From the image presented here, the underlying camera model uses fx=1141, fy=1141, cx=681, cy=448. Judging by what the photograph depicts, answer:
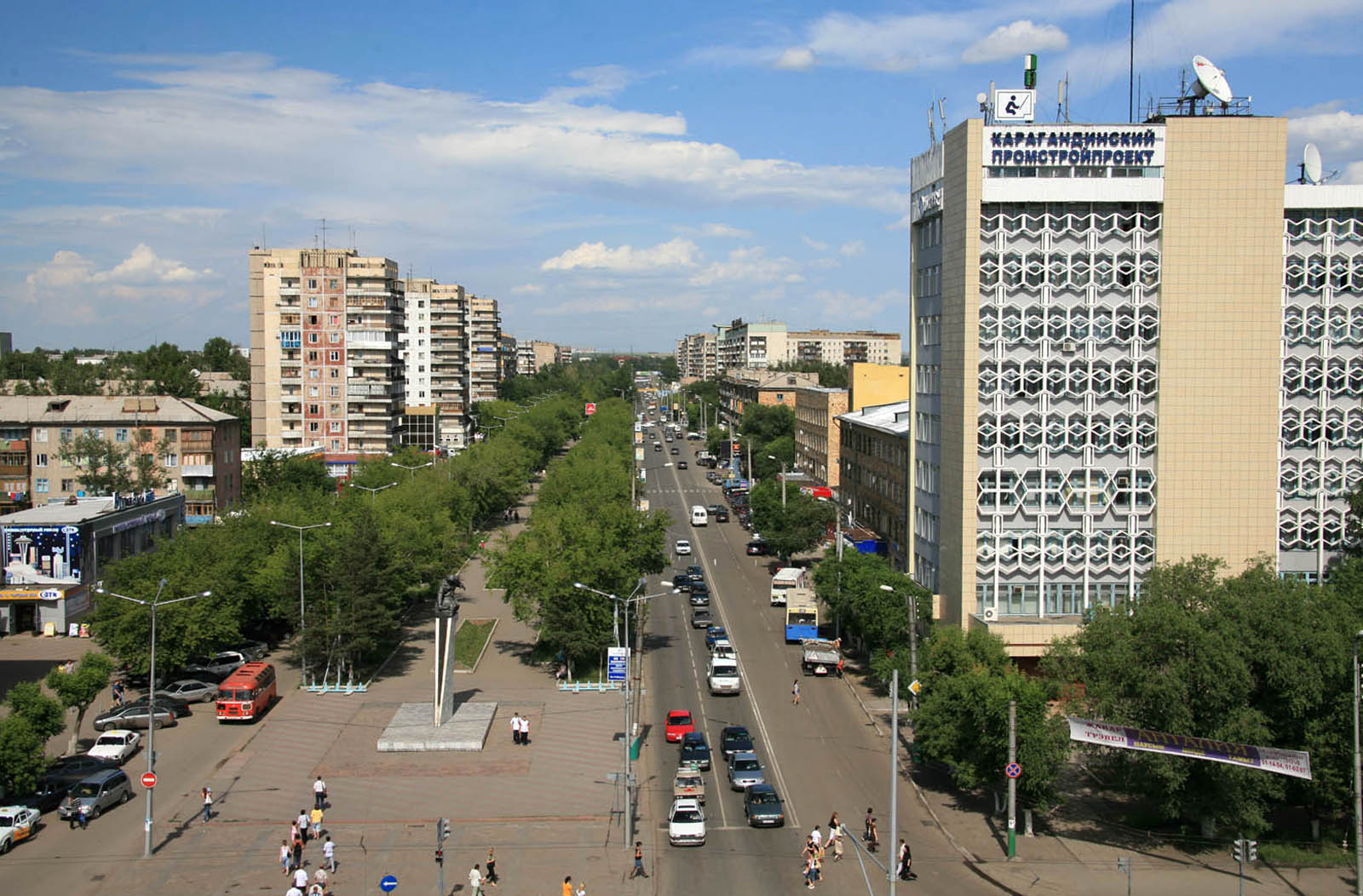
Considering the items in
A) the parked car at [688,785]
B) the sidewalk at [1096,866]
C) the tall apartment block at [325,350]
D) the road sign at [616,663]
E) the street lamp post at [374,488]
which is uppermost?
the tall apartment block at [325,350]

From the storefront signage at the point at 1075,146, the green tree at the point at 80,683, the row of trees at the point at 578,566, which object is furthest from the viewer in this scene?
the row of trees at the point at 578,566

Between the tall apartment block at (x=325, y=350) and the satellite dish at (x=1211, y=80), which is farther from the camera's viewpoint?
the tall apartment block at (x=325, y=350)

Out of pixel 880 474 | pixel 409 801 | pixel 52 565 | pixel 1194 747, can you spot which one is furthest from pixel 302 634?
pixel 1194 747

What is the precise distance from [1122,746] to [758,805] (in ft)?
37.0

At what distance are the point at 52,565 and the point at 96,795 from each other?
33755 millimetres

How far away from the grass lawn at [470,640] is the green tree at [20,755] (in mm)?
20976

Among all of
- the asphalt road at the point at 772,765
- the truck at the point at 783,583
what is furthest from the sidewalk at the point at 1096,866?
the truck at the point at 783,583

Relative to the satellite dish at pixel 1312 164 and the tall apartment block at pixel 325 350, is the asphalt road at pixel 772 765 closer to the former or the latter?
the satellite dish at pixel 1312 164

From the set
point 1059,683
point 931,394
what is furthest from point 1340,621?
point 931,394

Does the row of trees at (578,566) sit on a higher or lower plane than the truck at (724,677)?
higher

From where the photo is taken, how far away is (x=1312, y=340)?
5228 centimetres

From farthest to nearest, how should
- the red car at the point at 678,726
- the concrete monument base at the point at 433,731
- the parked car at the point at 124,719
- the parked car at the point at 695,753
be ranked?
the parked car at the point at 124,719 < the red car at the point at 678,726 < the concrete monument base at the point at 433,731 < the parked car at the point at 695,753

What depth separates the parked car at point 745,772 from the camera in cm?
3930

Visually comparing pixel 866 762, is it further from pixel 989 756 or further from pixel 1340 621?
pixel 1340 621
